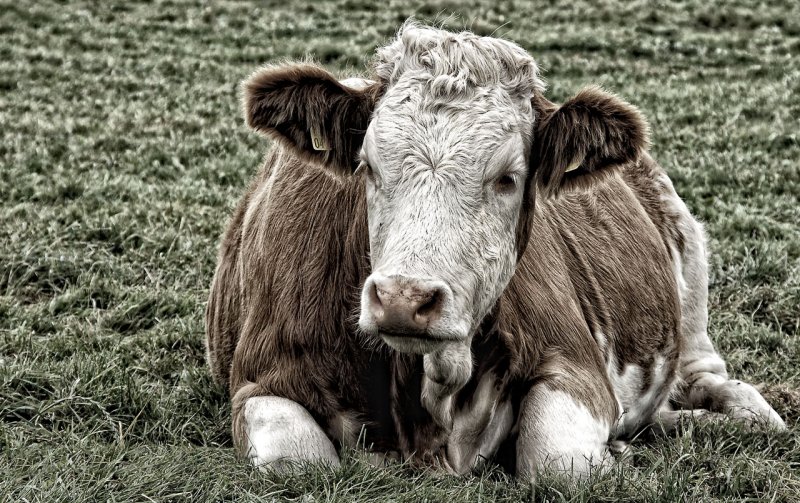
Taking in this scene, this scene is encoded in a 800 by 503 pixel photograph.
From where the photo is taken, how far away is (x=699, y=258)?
7164 mm

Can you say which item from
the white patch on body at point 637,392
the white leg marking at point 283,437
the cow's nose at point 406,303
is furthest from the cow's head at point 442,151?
Result: the white patch on body at point 637,392

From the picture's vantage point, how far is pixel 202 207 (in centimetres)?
914

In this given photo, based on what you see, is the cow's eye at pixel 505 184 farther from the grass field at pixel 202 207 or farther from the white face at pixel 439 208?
the grass field at pixel 202 207

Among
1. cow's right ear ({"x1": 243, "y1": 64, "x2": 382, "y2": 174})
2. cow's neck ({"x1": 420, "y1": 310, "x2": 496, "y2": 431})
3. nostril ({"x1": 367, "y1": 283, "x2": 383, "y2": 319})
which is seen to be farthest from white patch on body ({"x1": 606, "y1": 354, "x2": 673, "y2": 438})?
nostril ({"x1": 367, "y1": 283, "x2": 383, "y2": 319})

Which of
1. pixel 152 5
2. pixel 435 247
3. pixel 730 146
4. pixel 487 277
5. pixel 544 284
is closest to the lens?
pixel 435 247

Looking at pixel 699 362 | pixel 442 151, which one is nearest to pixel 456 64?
pixel 442 151

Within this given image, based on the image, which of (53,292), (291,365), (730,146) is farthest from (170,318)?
(730,146)

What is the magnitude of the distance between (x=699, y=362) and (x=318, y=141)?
10.9 ft

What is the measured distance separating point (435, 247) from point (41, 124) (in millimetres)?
9400

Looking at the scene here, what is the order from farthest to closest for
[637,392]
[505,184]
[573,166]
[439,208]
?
[637,392], [573,166], [505,184], [439,208]

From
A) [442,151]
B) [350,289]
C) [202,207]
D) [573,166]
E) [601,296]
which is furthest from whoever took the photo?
[202,207]

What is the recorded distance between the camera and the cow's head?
3.65 m

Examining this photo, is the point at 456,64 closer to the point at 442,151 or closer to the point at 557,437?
the point at 442,151

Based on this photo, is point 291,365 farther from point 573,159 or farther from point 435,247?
point 573,159
